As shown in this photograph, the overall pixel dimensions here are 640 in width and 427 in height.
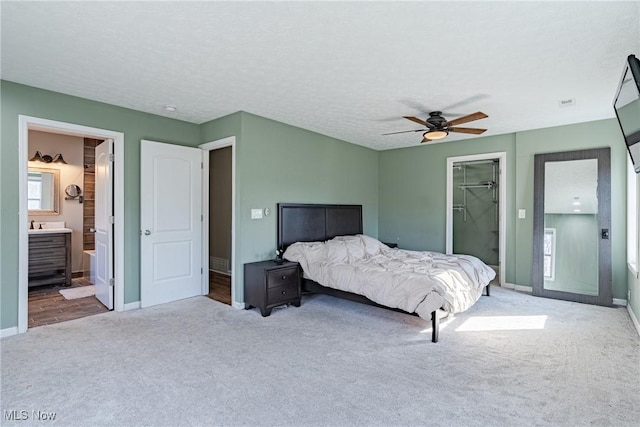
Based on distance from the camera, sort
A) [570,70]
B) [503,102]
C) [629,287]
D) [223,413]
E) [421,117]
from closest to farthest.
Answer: [223,413], [570,70], [503,102], [629,287], [421,117]

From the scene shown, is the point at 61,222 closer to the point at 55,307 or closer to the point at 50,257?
the point at 50,257

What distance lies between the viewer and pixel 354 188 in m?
6.21

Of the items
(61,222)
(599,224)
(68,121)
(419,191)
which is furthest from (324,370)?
(61,222)

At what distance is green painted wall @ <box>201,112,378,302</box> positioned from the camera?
165 inches

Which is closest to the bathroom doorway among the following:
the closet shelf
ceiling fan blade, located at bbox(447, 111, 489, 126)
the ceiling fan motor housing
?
the ceiling fan motor housing

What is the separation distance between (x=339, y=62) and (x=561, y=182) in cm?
388

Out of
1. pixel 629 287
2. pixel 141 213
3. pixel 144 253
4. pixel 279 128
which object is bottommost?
pixel 629 287

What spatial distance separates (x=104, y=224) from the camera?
4.20 metres

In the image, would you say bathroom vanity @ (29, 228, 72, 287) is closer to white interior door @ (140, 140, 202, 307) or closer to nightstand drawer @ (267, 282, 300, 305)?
white interior door @ (140, 140, 202, 307)

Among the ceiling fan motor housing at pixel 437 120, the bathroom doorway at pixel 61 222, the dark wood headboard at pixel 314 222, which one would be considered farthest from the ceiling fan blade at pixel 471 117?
the bathroom doorway at pixel 61 222

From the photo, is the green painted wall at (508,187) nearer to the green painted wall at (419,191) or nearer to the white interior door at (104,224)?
the green painted wall at (419,191)

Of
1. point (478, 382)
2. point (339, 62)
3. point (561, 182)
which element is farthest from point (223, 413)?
point (561, 182)

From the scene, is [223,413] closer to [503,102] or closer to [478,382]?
[478,382]

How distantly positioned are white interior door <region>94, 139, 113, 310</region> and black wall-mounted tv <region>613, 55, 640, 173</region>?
4946mm
